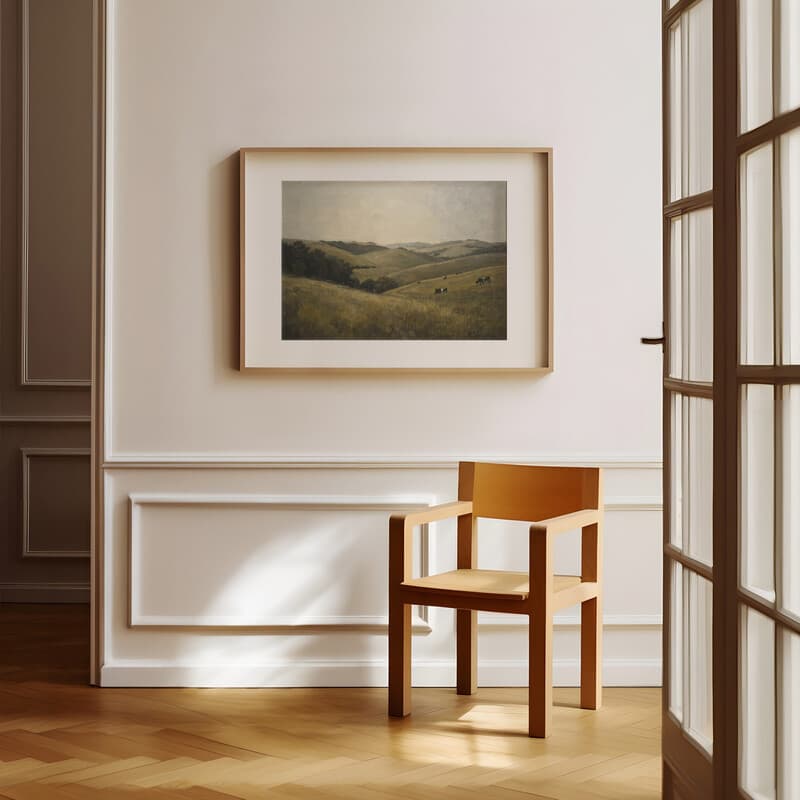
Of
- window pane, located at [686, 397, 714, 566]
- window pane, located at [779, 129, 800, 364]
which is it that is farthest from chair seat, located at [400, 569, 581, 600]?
window pane, located at [779, 129, 800, 364]

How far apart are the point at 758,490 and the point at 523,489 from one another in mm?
1691

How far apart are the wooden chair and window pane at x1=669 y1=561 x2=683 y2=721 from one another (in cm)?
69

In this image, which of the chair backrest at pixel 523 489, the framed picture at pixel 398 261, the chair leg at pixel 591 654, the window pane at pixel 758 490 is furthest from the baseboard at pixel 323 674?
the window pane at pixel 758 490

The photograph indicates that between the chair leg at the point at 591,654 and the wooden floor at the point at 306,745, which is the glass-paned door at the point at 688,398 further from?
the chair leg at the point at 591,654

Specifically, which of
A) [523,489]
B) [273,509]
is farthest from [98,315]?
[523,489]

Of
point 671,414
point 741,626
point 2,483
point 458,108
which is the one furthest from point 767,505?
point 2,483

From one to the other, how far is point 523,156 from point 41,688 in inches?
93.7

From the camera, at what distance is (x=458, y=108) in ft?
11.9

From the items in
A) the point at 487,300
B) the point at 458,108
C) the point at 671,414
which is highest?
the point at 458,108

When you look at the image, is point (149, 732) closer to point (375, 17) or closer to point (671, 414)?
point (671, 414)

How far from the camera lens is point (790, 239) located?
5.55ft

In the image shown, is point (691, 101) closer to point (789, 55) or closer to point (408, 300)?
point (789, 55)

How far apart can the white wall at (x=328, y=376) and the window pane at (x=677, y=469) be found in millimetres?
1270

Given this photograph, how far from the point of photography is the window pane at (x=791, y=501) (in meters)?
1.66
